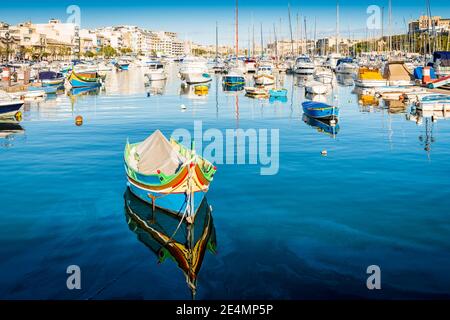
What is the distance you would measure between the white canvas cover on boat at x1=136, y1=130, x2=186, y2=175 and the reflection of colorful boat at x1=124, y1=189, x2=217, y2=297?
67.1 inches

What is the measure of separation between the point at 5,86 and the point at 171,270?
7024 cm

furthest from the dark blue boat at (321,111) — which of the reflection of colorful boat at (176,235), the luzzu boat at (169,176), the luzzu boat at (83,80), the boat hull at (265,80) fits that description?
the luzzu boat at (83,80)

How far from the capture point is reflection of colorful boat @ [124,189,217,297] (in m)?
16.0

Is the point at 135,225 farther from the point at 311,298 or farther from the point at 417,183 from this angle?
the point at 417,183

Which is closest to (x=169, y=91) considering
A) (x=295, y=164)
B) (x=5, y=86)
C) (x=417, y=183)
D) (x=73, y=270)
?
(x=5, y=86)

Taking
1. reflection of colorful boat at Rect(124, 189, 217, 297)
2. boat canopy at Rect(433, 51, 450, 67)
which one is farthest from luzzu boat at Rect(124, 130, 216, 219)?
boat canopy at Rect(433, 51, 450, 67)

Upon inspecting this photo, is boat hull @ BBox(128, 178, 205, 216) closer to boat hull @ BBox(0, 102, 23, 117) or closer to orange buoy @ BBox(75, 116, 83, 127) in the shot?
orange buoy @ BBox(75, 116, 83, 127)

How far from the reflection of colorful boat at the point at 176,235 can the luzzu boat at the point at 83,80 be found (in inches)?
3129

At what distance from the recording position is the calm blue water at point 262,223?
14.4 meters

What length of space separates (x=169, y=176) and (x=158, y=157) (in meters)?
3.67

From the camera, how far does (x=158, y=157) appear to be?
73.0 ft

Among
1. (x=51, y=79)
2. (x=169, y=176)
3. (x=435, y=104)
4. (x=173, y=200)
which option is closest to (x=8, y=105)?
(x=173, y=200)
